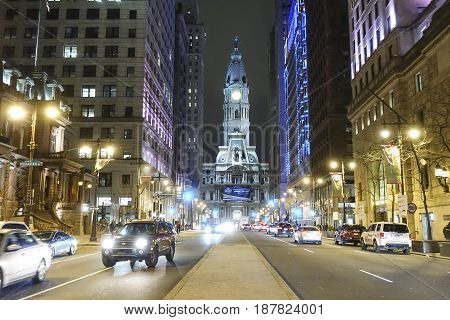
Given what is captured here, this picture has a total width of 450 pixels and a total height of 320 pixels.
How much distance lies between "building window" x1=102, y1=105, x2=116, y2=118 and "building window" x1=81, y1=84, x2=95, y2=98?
2716 millimetres

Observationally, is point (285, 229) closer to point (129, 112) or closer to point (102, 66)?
point (129, 112)

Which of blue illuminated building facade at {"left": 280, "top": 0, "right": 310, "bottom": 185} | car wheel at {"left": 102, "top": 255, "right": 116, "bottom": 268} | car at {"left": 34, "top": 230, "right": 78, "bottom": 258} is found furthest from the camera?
blue illuminated building facade at {"left": 280, "top": 0, "right": 310, "bottom": 185}

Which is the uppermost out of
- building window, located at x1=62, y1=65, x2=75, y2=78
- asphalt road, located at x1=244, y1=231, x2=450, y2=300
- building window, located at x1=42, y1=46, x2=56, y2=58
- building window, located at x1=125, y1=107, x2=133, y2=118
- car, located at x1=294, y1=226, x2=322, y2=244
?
building window, located at x1=42, y1=46, x2=56, y2=58

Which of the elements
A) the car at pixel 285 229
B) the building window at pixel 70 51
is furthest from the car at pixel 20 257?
the building window at pixel 70 51

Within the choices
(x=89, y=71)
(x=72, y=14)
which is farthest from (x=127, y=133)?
(x=72, y=14)

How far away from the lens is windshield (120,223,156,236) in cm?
1967

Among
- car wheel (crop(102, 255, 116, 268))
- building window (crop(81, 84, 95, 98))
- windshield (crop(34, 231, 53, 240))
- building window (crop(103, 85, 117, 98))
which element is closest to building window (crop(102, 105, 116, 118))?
building window (crop(103, 85, 117, 98))

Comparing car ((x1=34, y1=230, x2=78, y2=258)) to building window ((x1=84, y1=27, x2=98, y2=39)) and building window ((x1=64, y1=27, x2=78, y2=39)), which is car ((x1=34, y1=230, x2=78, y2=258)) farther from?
building window ((x1=64, y1=27, x2=78, y2=39))

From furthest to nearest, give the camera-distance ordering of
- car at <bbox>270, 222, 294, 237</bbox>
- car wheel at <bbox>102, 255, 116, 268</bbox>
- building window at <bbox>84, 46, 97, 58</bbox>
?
1. building window at <bbox>84, 46, 97, 58</bbox>
2. car at <bbox>270, 222, 294, 237</bbox>
3. car wheel at <bbox>102, 255, 116, 268</bbox>

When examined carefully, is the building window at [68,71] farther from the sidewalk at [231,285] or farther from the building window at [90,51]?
the sidewalk at [231,285]

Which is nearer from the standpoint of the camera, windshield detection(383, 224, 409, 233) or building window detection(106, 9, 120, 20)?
windshield detection(383, 224, 409, 233)

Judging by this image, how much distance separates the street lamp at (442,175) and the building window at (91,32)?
58.8 m

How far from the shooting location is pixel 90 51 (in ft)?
251

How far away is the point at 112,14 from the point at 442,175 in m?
61.3
